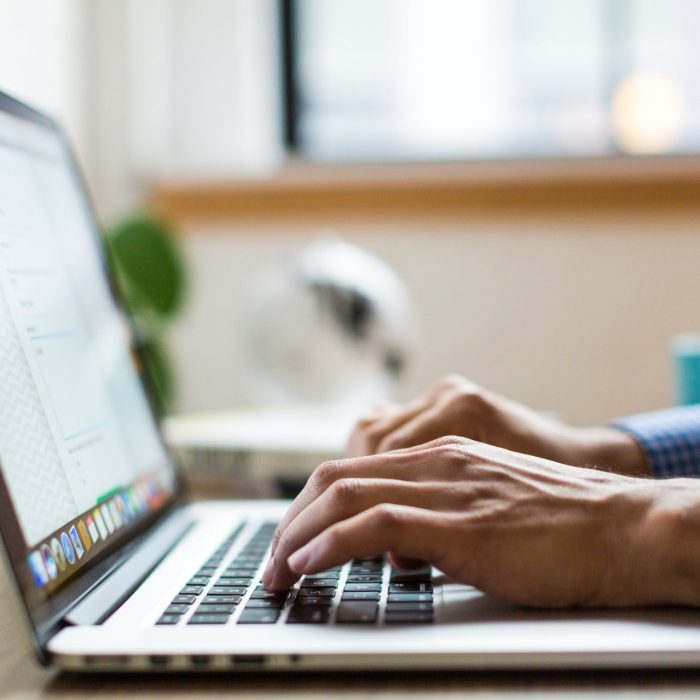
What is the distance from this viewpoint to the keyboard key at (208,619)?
39 centimetres

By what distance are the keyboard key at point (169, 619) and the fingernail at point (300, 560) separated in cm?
5

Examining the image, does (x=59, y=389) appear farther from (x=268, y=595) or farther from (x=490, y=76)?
(x=490, y=76)

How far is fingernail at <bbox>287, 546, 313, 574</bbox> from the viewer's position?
0.41 m

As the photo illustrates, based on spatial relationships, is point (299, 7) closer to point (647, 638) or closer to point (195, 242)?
point (195, 242)

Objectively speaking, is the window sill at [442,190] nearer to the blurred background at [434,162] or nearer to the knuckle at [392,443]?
the blurred background at [434,162]

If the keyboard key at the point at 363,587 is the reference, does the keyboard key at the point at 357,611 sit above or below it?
above

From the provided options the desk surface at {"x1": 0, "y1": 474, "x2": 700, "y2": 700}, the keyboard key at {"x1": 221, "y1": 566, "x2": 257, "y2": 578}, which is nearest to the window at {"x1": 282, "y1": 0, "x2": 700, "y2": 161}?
the keyboard key at {"x1": 221, "y1": 566, "x2": 257, "y2": 578}

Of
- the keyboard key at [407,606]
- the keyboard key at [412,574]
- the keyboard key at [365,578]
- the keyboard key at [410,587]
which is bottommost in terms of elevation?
the keyboard key at [412,574]

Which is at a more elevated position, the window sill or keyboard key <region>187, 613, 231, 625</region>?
the window sill

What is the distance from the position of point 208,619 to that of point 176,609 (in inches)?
0.9

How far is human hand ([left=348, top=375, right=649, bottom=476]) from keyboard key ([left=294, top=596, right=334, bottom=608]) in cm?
18

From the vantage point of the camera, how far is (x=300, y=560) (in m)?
0.41

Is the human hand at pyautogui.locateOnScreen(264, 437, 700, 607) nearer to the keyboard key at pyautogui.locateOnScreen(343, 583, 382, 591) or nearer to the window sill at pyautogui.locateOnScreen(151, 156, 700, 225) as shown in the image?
the keyboard key at pyautogui.locateOnScreen(343, 583, 382, 591)

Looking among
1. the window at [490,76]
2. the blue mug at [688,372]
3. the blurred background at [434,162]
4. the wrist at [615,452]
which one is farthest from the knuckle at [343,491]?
the window at [490,76]
